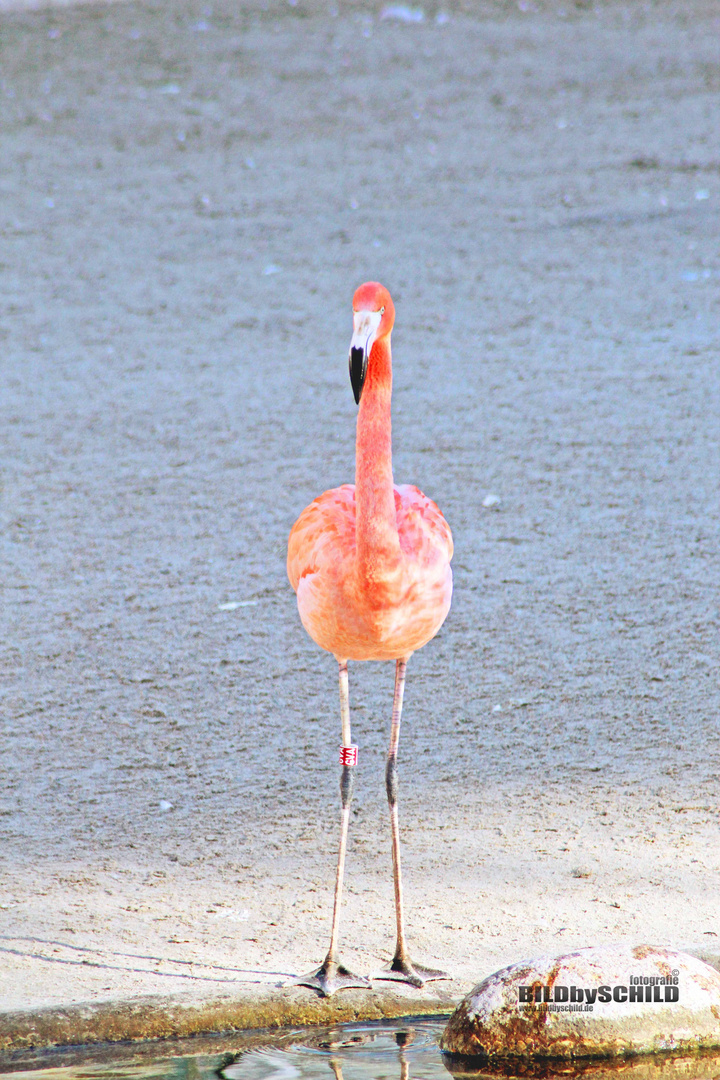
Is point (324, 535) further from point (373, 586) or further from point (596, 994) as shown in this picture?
point (596, 994)

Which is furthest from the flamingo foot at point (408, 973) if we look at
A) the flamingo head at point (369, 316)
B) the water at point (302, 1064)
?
the flamingo head at point (369, 316)

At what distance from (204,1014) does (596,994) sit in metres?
0.86

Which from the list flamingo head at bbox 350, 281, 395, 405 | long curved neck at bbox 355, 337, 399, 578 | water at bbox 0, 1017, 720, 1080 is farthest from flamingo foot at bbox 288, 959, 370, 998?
flamingo head at bbox 350, 281, 395, 405

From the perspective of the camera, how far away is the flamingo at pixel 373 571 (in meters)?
3.07

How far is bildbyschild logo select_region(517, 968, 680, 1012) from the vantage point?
2838 millimetres

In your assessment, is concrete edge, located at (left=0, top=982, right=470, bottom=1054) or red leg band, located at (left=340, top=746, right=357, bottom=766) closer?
concrete edge, located at (left=0, top=982, right=470, bottom=1054)

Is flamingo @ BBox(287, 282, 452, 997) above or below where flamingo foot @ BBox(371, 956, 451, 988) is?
above

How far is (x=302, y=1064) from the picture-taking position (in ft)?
9.23

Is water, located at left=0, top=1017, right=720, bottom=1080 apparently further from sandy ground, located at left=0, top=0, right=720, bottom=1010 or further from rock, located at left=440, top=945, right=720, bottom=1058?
sandy ground, located at left=0, top=0, right=720, bottom=1010

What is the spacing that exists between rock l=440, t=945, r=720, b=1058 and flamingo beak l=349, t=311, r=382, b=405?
A: 4.27 feet

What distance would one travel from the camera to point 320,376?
7.73 m

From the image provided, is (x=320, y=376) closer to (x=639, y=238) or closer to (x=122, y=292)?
(x=122, y=292)

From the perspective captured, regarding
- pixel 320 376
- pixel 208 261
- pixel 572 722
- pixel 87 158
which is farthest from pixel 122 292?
pixel 572 722

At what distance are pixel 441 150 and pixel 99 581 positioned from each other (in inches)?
263
